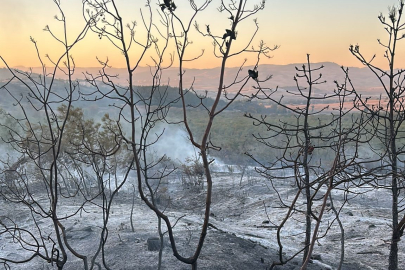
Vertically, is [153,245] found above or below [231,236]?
above

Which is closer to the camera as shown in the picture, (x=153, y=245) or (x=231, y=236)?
(x=153, y=245)

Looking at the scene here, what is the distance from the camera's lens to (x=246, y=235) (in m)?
10.5

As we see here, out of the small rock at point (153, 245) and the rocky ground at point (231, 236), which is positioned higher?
the small rock at point (153, 245)

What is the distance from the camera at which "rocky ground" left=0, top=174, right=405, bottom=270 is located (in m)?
7.43

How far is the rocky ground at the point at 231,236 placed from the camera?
743cm

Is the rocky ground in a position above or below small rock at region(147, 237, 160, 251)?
below

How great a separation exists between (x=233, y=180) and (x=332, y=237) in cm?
1043

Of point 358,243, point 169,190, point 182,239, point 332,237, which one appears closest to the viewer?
point 182,239

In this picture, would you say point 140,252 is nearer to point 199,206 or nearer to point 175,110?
point 199,206

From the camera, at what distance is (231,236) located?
9.20 m

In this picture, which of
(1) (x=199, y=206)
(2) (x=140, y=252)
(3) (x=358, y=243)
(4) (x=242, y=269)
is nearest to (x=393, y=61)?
(4) (x=242, y=269)

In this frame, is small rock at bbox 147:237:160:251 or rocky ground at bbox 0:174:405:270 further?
small rock at bbox 147:237:160:251

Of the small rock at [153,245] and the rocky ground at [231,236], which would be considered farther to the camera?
the small rock at [153,245]

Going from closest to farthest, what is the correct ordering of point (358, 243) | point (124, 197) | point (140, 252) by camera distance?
1. point (140, 252)
2. point (358, 243)
3. point (124, 197)
